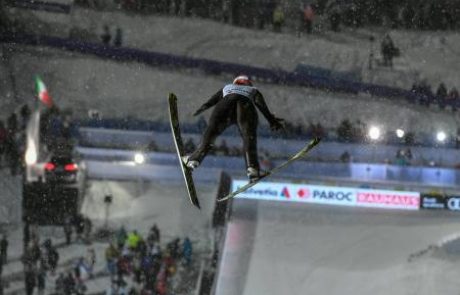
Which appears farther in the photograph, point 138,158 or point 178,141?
point 138,158

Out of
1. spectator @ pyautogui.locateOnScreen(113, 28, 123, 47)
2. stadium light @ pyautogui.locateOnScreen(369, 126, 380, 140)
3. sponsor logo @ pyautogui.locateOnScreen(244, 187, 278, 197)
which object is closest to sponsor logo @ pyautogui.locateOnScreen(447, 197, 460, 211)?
stadium light @ pyautogui.locateOnScreen(369, 126, 380, 140)

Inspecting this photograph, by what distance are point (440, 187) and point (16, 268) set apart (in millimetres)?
9267

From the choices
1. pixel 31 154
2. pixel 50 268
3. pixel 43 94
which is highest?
pixel 43 94

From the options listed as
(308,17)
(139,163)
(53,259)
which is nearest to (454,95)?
(308,17)

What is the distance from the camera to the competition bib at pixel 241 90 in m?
8.62

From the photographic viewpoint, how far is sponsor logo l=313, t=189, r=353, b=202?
17.7m

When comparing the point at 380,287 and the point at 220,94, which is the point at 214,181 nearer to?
the point at 380,287

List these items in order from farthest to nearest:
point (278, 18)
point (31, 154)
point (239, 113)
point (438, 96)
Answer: point (278, 18) → point (438, 96) → point (31, 154) → point (239, 113)

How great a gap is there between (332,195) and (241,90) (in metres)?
9.48

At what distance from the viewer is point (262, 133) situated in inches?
856

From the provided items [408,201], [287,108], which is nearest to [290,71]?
[287,108]

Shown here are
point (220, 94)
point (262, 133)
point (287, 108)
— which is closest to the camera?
point (220, 94)

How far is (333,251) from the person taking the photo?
17.2 meters

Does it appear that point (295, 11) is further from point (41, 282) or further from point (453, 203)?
point (41, 282)
